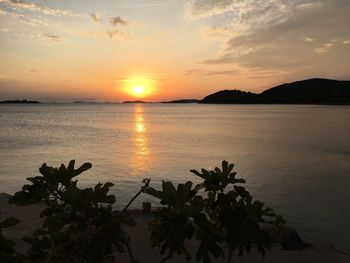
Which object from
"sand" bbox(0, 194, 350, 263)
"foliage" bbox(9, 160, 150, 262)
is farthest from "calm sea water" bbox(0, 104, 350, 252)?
"foliage" bbox(9, 160, 150, 262)

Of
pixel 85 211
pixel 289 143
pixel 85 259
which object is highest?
pixel 85 211

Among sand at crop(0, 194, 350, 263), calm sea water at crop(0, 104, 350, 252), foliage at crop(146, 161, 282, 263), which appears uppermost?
foliage at crop(146, 161, 282, 263)

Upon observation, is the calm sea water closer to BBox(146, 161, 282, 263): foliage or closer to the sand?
the sand

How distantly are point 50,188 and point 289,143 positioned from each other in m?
39.6

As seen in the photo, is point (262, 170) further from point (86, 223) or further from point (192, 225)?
point (86, 223)

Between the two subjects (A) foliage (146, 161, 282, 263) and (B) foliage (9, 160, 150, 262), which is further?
(A) foliage (146, 161, 282, 263)

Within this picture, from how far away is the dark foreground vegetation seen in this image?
2527mm

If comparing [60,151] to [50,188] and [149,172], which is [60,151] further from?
[50,188]

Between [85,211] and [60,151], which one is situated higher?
[85,211]

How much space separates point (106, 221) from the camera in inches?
102

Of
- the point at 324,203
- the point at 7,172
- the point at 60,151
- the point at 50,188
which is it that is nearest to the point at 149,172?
the point at 7,172

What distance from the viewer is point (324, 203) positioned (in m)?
16.3

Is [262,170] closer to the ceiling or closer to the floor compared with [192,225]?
closer to the floor

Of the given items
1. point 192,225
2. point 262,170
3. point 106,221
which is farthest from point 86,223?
point 262,170
